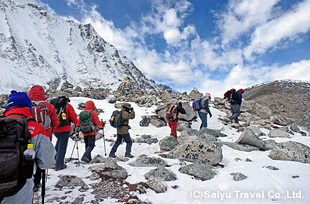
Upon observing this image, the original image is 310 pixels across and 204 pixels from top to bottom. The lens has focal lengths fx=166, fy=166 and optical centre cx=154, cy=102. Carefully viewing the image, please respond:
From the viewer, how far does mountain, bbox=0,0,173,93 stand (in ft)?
225

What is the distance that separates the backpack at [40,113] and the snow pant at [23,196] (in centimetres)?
155

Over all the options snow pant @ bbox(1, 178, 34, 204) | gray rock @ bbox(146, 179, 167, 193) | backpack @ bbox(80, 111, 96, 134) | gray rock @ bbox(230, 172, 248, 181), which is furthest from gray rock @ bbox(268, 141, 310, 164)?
snow pant @ bbox(1, 178, 34, 204)

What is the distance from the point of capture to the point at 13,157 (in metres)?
1.81

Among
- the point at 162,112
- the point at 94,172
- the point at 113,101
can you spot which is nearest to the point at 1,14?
the point at 113,101

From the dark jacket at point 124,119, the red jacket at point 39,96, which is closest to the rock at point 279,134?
the dark jacket at point 124,119

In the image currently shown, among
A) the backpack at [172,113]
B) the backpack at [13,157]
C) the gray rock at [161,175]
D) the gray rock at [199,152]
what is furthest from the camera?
the backpack at [172,113]

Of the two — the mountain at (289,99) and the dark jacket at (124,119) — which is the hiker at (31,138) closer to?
the dark jacket at (124,119)

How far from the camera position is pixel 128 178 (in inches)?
166

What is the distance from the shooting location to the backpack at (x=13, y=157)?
176 cm

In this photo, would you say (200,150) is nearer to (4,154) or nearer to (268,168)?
(268,168)

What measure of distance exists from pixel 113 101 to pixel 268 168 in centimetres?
1493

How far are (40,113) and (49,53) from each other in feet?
329

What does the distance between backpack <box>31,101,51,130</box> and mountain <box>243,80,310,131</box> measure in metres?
26.3

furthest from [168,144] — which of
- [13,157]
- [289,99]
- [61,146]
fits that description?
[289,99]
